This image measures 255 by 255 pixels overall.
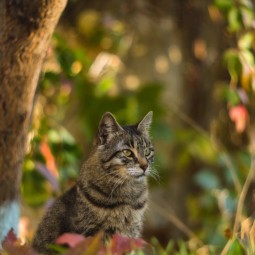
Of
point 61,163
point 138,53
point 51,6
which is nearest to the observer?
point 51,6

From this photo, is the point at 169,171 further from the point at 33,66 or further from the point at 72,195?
the point at 33,66

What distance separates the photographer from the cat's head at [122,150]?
4.16m

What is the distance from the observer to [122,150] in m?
4.21

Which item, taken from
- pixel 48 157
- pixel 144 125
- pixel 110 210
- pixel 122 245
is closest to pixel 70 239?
pixel 122 245

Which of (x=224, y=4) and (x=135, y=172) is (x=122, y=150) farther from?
(x=224, y=4)

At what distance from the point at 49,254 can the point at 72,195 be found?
415mm

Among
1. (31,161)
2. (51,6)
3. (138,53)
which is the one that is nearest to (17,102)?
(51,6)

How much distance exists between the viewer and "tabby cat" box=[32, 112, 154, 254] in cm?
408

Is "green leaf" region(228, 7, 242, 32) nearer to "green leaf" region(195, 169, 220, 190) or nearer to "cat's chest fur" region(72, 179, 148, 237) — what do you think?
"cat's chest fur" region(72, 179, 148, 237)

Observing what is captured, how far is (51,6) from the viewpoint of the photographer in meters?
3.63

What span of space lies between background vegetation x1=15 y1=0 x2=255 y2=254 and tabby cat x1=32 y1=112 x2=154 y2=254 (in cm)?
123

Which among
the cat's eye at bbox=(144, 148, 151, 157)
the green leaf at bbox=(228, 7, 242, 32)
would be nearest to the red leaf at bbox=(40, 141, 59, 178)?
the cat's eye at bbox=(144, 148, 151, 157)

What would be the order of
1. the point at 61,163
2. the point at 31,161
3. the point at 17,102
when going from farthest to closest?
the point at 61,163
the point at 31,161
the point at 17,102

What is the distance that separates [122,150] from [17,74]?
760 millimetres
